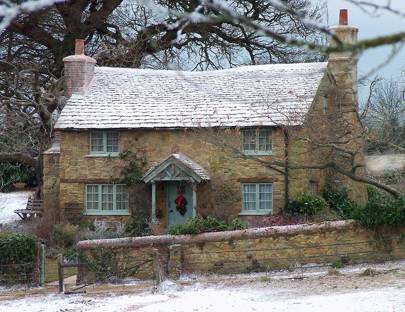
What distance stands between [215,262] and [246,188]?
733cm

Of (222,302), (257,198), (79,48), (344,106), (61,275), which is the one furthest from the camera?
(79,48)

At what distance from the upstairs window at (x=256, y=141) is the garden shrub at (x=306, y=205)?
2139 millimetres

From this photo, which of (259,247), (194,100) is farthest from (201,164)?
(259,247)

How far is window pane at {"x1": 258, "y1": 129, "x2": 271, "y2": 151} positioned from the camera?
91.8 ft

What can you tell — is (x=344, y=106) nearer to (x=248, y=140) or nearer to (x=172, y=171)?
(x=248, y=140)

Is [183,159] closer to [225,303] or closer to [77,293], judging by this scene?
[77,293]

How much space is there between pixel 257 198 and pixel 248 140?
2.16 metres

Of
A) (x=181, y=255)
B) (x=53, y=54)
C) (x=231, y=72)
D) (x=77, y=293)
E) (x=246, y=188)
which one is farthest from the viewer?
(x=53, y=54)

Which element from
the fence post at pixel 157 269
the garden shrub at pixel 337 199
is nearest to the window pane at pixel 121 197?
the garden shrub at pixel 337 199

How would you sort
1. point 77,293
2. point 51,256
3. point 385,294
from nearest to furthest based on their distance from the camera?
point 385,294
point 77,293
point 51,256

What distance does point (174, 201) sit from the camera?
1115 inches

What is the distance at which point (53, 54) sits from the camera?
3769 cm

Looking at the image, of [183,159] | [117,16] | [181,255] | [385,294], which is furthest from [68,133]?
[385,294]

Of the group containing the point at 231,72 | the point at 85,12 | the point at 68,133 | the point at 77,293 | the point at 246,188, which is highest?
the point at 85,12
